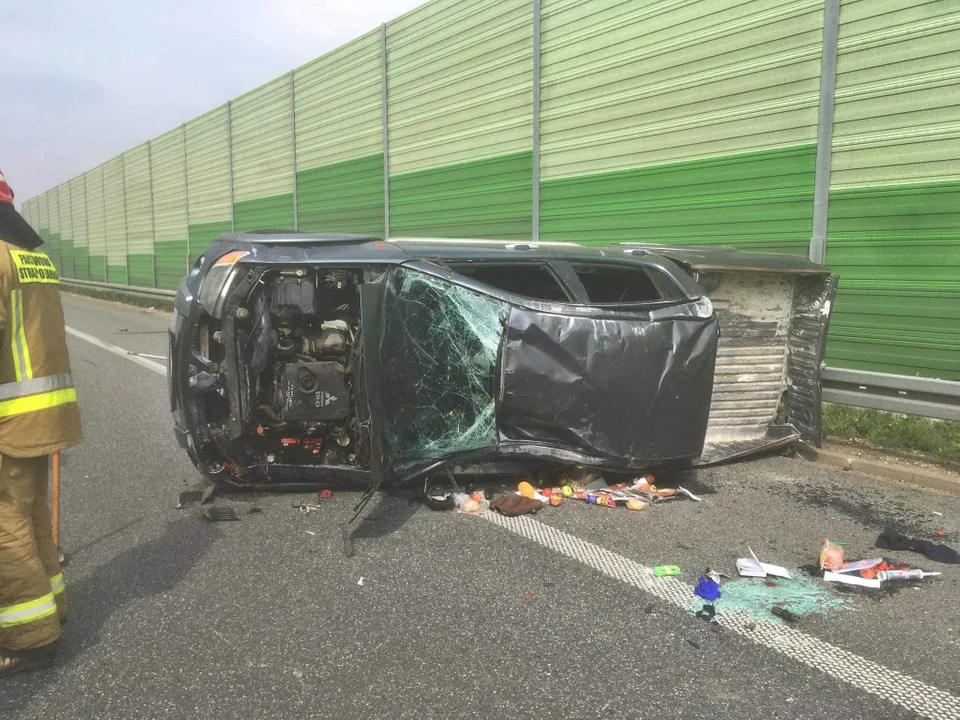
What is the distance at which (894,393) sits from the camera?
5.54 metres

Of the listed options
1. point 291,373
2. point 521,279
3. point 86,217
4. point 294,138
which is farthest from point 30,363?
point 86,217

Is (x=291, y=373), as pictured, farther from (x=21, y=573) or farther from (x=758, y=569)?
(x=758, y=569)

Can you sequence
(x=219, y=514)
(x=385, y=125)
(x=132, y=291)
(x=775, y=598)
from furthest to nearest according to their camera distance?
1. (x=132, y=291)
2. (x=385, y=125)
3. (x=219, y=514)
4. (x=775, y=598)

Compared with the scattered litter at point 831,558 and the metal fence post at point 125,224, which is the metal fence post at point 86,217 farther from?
the scattered litter at point 831,558

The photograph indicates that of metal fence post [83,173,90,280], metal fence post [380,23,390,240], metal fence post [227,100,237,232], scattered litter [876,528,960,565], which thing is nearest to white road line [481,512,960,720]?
scattered litter [876,528,960,565]

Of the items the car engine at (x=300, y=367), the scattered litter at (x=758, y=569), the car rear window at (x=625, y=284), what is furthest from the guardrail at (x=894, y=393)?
the car engine at (x=300, y=367)

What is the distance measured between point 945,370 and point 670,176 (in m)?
3.50

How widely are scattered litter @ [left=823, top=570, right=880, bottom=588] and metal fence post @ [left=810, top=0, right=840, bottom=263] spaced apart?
12.8 ft

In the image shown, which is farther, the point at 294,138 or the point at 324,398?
the point at 294,138

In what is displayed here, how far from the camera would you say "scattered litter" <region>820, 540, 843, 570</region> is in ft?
11.6

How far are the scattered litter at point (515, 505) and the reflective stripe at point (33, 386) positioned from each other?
2.44 meters

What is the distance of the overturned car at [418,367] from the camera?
4.14 m

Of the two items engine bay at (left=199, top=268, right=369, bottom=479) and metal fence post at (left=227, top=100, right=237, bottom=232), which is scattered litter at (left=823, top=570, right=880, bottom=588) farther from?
metal fence post at (left=227, top=100, right=237, bottom=232)

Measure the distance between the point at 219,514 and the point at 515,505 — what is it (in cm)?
177
